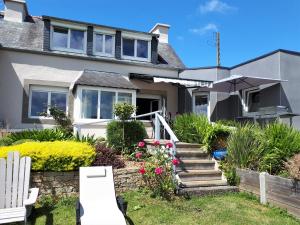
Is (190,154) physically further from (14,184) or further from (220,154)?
(14,184)

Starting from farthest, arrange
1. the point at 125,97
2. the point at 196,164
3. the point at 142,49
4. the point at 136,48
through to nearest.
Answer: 1. the point at 142,49
2. the point at 136,48
3. the point at 125,97
4. the point at 196,164

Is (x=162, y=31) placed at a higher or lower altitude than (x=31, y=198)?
higher

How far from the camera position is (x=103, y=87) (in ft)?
55.6

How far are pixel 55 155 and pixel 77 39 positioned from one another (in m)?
12.3

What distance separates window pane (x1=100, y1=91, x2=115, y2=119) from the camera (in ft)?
56.5

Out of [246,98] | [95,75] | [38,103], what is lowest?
[38,103]

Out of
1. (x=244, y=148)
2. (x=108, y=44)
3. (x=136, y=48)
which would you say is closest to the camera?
(x=244, y=148)

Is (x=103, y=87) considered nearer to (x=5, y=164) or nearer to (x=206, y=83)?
(x=206, y=83)

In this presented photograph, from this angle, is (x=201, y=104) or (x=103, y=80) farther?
(x=201, y=104)

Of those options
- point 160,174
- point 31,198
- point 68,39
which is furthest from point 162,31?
point 31,198

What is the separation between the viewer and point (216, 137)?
12617mm

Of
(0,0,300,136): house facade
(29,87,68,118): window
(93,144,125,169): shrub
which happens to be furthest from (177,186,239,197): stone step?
(29,87,68,118): window

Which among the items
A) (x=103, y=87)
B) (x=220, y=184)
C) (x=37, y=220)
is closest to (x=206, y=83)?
(x=103, y=87)

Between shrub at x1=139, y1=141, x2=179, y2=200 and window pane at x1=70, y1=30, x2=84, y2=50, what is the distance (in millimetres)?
12066
